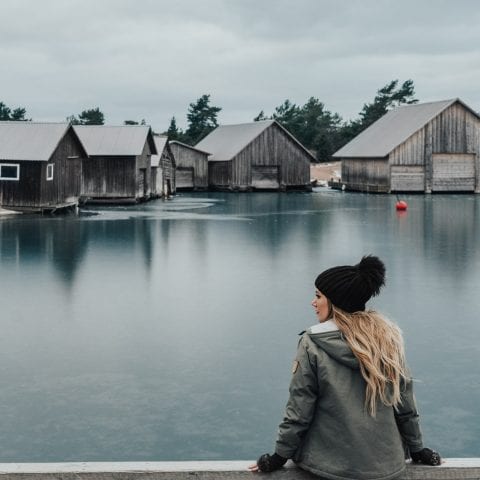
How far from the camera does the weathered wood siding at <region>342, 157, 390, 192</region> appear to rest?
65375 mm

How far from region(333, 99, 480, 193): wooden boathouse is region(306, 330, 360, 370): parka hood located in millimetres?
60980

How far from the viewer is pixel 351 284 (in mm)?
4609

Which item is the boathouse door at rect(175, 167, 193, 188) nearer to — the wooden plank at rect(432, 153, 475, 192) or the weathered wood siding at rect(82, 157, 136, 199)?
the wooden plank at rect(432, 153, 475, 192)

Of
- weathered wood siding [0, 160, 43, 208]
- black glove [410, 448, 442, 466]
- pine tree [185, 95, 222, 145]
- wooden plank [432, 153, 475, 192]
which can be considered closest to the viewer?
black glove [410, 448, 442, 466]

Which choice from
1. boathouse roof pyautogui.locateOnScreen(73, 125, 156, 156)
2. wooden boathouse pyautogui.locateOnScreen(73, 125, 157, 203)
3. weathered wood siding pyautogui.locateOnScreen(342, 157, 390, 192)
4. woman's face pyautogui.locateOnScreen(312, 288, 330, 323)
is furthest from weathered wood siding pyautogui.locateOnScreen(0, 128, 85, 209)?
woman's face pyautogui.locateOnScreen(312, 288, 330, 323)

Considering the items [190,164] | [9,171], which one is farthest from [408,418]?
[190,164]

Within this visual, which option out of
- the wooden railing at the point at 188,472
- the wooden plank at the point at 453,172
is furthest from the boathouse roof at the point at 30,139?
the wooden railing at the point at 188,472

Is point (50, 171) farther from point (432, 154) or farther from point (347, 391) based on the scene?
point (347, 391)

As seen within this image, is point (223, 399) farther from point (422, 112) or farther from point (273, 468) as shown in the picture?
point (422, 112)

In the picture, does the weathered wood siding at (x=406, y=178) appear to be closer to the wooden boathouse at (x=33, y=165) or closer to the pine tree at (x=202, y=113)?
the wooden boathouse at (x=33, y=165)

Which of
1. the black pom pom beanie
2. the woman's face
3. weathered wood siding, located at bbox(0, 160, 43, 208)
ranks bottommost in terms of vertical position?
the woman's face

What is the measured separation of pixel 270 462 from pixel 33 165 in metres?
37.0

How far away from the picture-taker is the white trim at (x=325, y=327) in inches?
179

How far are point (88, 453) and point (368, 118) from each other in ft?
348
